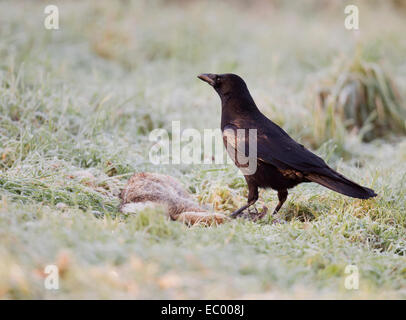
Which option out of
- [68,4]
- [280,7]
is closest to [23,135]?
[68,4]

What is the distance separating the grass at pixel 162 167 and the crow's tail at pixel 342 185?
20 centimetres

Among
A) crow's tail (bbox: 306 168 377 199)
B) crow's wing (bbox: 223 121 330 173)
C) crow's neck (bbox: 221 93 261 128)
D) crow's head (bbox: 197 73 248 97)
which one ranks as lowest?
crow's tail (bbox: 306 168 377 199)

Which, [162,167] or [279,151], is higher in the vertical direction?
[279,151]

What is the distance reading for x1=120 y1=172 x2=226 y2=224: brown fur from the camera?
370 cm

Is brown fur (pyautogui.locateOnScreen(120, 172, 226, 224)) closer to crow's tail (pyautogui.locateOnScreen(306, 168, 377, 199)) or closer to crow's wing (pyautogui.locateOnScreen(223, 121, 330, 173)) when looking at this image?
crow's wing (pyautogui.locateOnScreen(223, 121, 330, 173))

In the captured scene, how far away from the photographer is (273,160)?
3.78 m

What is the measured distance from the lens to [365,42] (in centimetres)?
786

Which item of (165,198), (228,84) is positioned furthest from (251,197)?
(228,84)

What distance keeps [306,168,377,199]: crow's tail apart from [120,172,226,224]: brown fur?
30.1 inches

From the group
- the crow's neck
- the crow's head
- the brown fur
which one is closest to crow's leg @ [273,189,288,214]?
the brown fur

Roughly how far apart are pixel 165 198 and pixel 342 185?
1.29 m

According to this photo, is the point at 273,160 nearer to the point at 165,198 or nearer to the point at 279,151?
the point at 279,151
